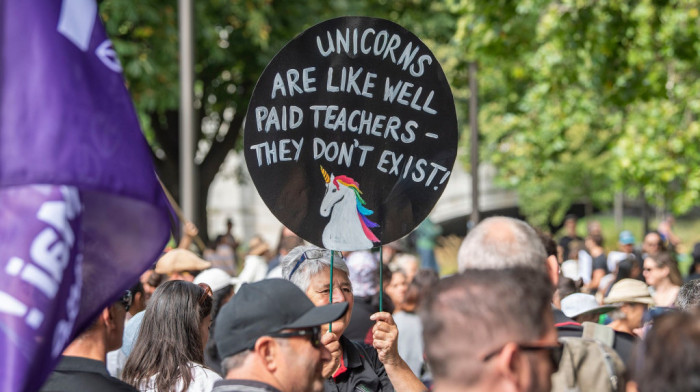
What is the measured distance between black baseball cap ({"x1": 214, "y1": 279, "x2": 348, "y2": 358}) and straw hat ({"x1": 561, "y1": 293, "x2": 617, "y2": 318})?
281 cm

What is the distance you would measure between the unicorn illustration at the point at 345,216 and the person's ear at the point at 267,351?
4.44 feet

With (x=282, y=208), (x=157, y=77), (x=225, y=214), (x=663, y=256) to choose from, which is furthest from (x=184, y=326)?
(x=225, y=214)

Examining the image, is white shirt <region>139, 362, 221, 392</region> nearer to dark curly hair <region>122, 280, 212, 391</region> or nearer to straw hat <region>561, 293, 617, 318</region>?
dark curly hair <region>122, 280, 212, 391</region>

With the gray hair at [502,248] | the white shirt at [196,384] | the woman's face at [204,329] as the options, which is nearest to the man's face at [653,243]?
the woman's face at [204,329]

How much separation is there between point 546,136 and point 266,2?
20.7ft

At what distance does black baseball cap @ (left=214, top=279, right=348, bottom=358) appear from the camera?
3016mm

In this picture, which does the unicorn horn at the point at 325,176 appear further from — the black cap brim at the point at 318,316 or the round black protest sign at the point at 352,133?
the black cap brim at the point at 318,316

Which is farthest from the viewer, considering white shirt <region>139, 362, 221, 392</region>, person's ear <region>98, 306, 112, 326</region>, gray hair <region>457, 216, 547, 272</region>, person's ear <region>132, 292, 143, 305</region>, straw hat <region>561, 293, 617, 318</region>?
straw hat <region>561, 293, 617, 318</region>

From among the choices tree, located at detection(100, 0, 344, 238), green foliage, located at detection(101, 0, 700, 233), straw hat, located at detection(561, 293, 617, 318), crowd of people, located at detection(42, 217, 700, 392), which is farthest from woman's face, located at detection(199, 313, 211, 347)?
tree, located at detection(100, 0, 344, 238)

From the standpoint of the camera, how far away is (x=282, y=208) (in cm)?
433

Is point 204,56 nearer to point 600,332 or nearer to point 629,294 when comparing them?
point 629,294

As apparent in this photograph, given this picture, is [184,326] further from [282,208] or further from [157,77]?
[157,77]

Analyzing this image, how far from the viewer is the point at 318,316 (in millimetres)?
3074

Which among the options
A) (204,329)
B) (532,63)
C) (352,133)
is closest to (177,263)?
(204,329)
